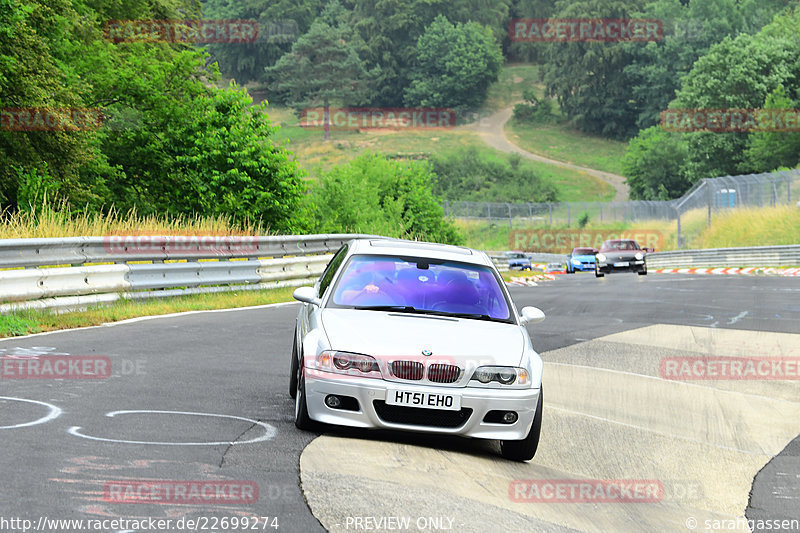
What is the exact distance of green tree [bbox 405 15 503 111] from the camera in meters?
154

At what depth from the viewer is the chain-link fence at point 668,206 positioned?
47.9m

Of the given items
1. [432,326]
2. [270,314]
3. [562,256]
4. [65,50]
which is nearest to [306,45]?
[562,256]

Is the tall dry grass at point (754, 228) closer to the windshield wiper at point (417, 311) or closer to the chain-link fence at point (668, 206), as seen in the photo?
the chain-link fence at point (668, 206)

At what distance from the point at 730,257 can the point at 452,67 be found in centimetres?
11064

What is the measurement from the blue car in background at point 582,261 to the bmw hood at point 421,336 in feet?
137

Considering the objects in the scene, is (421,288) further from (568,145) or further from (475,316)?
(568,145)

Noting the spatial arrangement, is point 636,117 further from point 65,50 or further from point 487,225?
point 65,50

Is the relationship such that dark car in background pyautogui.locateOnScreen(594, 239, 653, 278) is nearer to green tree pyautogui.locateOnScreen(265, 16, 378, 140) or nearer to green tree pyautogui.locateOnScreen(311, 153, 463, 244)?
green tree pyautogui.locateOnScreen(311, 153, 463, 244)

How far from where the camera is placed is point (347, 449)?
6.99 metres

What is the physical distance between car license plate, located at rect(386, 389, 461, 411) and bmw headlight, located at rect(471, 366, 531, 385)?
23 cm

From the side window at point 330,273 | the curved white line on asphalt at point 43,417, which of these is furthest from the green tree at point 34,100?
the curved white line on asphalt at point 43,417

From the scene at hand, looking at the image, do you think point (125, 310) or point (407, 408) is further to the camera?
point (125, 310)

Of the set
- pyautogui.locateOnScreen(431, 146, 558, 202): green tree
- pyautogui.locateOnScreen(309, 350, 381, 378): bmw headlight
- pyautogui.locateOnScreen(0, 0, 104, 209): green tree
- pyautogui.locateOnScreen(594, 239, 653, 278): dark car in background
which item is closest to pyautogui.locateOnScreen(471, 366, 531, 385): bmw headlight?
pyautogui.locateOnScreen(309, 350, 381, 378): bmw headlight

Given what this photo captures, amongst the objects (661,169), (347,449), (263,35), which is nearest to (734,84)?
(661,169)
